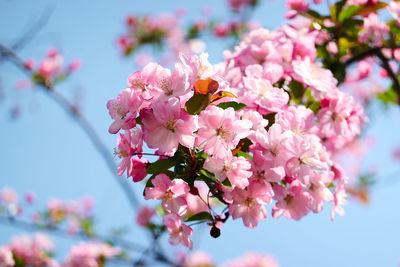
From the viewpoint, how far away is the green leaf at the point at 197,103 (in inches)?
27.8

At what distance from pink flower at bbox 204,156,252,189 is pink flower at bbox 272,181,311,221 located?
0.16 m

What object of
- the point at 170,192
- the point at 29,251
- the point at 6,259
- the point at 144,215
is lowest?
the point at 144,215

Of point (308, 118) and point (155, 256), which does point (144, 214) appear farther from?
point (308, 118)

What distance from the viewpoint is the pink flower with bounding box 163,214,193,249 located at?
797 millimetres

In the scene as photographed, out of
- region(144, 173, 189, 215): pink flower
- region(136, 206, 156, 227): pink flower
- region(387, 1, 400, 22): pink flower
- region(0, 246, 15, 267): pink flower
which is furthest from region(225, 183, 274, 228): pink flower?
region(136, 206, 156, 227): pink flower

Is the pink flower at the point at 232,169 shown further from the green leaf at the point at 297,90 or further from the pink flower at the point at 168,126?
the green leaf at the point at 297,90

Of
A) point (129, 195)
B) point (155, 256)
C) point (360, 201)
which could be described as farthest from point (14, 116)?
point (360, 201)

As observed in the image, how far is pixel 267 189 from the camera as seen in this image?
797 millimetres

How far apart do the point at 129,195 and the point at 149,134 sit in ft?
7.10

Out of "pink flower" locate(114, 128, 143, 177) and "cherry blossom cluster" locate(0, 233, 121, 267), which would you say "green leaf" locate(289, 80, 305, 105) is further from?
"cherry blossom cluster" locate(0, 233, 121, 267)

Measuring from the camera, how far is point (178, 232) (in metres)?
0.83

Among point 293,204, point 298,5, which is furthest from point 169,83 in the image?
point 298,5

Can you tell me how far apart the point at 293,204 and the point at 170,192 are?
352mm

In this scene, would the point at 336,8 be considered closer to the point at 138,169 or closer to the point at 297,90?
the point at 297,90
